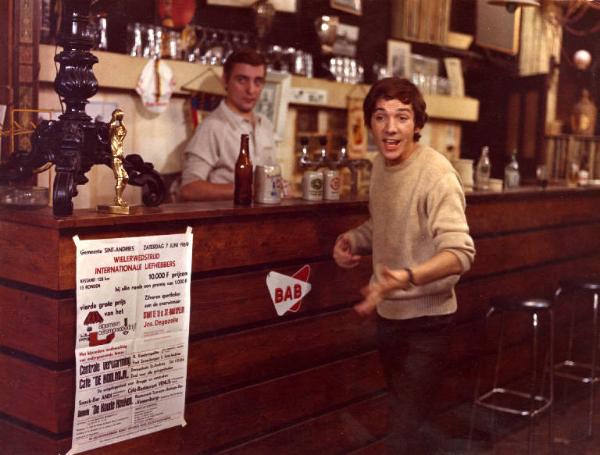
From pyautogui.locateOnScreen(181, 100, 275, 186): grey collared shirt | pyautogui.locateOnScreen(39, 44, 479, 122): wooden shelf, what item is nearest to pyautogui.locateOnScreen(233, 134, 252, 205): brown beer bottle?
pyautogui.locateOnScreen(181, 100, 275, 186): grey collared shirt

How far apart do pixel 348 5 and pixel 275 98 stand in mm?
1139

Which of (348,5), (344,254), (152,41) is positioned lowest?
(344,254)

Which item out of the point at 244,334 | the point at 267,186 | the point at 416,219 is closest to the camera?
the point at 416,219

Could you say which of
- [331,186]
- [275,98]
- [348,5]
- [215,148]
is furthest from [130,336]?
[348,5]

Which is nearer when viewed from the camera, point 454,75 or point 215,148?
point 215,148

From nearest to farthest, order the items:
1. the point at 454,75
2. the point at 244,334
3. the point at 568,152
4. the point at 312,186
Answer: the point at 244,334, the point at 312,186, the point at 454,75, the point at 568,152

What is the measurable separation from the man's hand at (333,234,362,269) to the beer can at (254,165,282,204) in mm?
300

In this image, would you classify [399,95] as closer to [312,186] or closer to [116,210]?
[312,186]

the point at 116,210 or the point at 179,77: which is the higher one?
the point at 179,77

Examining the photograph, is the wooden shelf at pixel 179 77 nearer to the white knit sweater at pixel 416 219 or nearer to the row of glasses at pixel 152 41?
the row of glasses at pixel 152 41

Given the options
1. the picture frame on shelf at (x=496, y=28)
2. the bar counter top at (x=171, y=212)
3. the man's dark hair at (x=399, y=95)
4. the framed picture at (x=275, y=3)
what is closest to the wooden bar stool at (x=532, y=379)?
the bar counter top at (x=171, y=212)

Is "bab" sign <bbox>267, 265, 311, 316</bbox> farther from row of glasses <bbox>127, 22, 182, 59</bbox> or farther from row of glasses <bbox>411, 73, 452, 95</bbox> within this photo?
row of glasses <bbox>411, 73, 452, 95</bbox>

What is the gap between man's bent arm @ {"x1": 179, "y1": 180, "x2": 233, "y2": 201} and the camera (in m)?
3.95

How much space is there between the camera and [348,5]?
5832 mm
